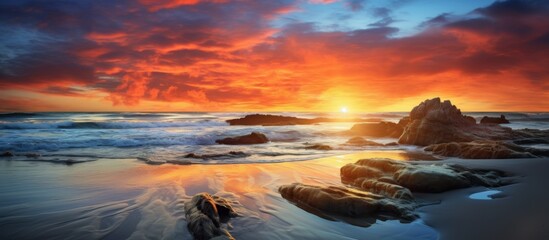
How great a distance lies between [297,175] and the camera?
31.2ft

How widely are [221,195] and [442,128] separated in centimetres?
1565

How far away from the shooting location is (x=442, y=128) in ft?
60.0

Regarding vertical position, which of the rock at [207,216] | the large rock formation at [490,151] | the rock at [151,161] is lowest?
the rock at [151,161]

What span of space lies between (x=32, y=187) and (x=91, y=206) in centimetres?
287

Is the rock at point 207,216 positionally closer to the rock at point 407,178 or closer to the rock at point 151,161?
the rock at point 407,178

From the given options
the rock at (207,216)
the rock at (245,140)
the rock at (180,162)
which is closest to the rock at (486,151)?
the rock at (207,216)

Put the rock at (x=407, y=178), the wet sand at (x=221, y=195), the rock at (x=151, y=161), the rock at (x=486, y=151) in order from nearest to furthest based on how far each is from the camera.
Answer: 1. the wet sand at (x=221, y=195)
2. the rock at (x=407, y=178)
3. the rock at (x=486, y=151)
4. the rock at (x=151, y=161)

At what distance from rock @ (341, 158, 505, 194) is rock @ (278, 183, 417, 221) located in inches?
31.0

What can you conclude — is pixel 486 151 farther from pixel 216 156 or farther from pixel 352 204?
pixel 216 156

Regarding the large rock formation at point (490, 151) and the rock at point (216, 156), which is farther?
the rock at point (216, 156)

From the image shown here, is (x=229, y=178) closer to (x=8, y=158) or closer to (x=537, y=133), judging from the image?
(x=8, y=158)

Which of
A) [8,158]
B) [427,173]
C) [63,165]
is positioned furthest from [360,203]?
[8,158]

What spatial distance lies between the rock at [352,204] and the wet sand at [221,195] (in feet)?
0.96

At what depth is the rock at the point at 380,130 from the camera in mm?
A: 25853
